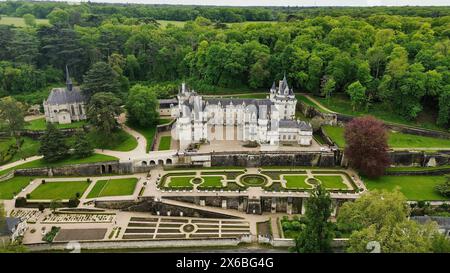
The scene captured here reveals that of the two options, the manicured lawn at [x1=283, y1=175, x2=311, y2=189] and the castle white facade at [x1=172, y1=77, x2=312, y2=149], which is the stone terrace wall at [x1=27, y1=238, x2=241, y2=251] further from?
the castle white facade at [x1=172, y1=77, x2=312, y2=149]

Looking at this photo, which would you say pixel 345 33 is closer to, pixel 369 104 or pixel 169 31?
pixel 369 104

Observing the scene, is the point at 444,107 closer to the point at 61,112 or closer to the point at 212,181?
the point at 212,181

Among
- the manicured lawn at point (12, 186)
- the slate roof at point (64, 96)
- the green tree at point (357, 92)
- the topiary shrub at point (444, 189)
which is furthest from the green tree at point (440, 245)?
the slate roof at point (64, 96)

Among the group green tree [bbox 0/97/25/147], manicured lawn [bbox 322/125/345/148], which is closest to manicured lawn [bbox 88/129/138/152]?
green tree [bbox 0/97/25/147]

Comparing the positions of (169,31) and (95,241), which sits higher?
(169,31)

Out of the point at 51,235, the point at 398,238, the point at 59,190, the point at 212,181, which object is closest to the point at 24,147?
the point at 59,190

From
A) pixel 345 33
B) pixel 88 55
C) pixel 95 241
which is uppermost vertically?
pixel 345 33

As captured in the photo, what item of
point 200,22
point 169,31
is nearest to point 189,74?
point 169,31
